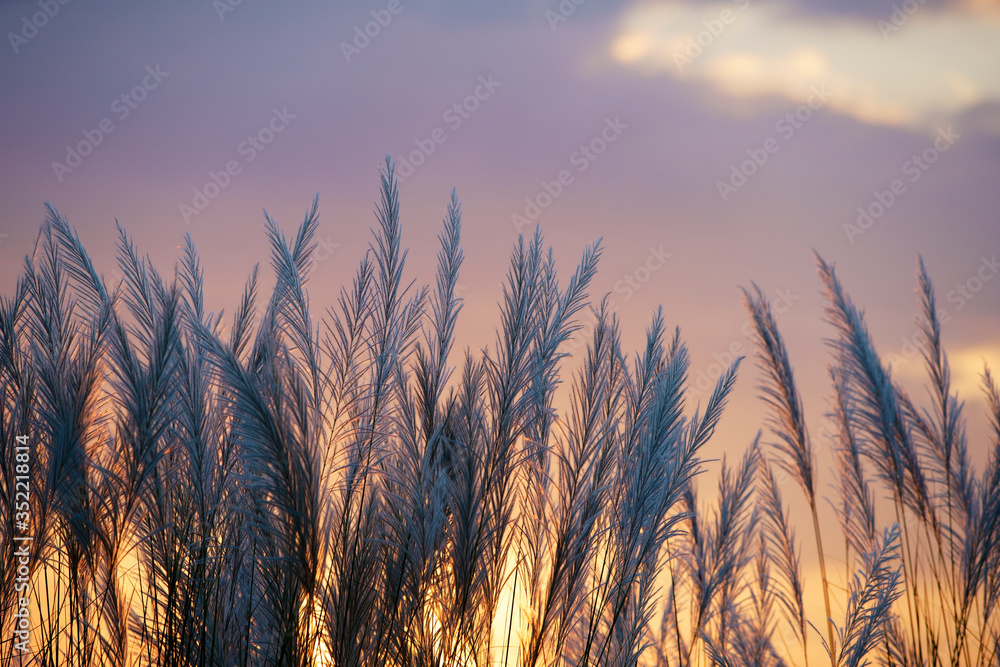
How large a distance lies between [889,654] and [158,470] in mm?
2771

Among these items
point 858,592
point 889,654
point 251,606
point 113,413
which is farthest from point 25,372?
point 889,654

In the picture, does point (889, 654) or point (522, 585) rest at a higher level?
point (522, 585)

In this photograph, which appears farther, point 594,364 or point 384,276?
point 594,364

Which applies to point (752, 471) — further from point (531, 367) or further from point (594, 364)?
point (531, 367)

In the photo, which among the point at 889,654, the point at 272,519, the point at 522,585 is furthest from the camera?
the point at 889,654

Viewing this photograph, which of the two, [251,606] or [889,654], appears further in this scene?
[889,654]

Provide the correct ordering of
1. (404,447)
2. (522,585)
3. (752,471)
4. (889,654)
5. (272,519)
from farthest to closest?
(752,471), (889,654), (522,585), (404,447), (272,519)

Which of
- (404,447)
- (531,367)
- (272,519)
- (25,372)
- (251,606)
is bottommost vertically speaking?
(251,606)

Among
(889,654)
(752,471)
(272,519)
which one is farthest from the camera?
(752,471)

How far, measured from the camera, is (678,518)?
5.55 ft

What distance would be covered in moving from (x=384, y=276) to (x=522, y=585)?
87cm

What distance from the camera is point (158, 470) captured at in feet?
5.67

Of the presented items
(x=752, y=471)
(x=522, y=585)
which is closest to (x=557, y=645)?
(x=522, y=585)

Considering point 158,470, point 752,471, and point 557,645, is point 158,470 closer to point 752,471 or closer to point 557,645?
point 557,645
